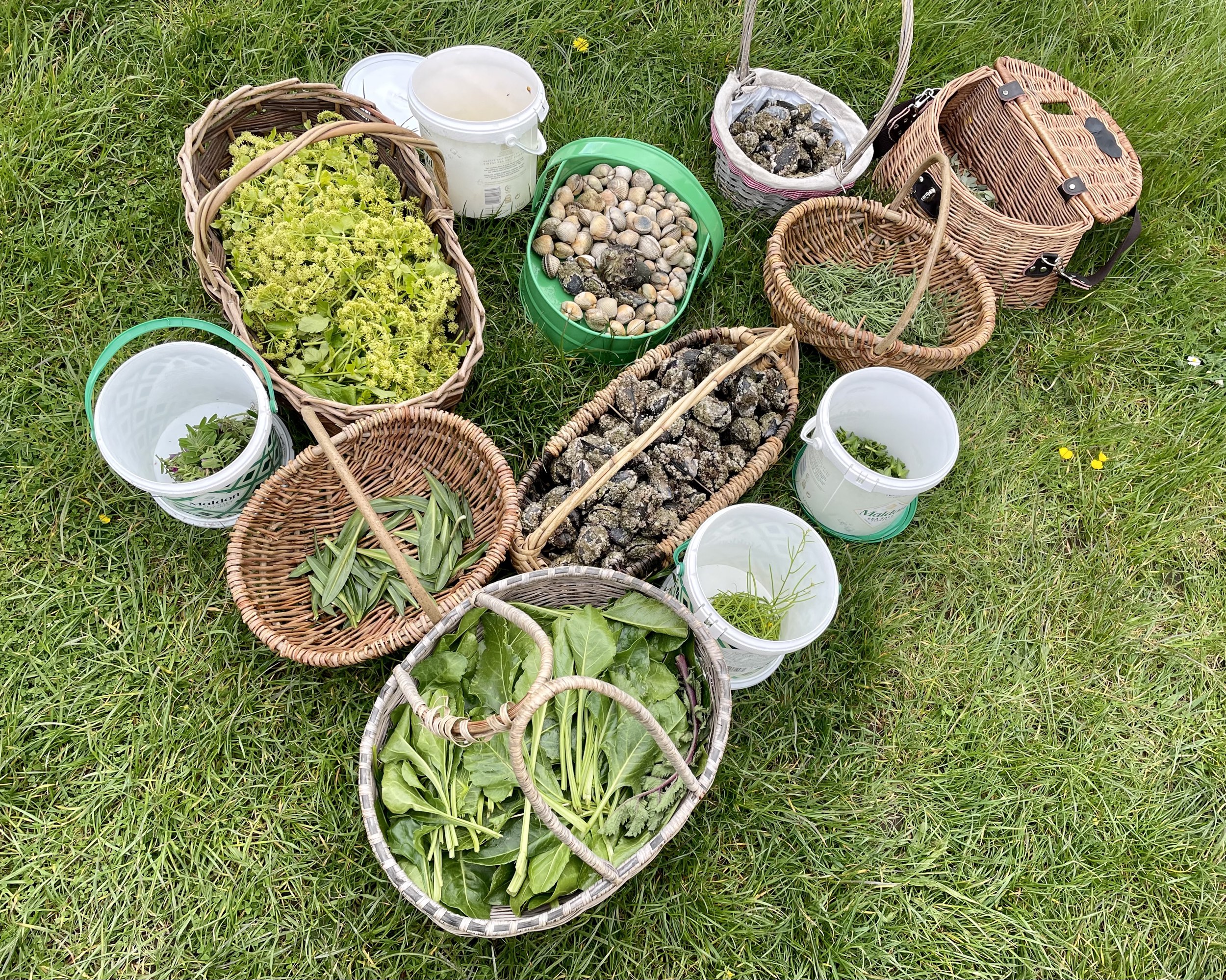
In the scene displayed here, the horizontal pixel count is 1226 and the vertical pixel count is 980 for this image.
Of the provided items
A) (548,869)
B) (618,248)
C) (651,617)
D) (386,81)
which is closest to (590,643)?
(651,617)

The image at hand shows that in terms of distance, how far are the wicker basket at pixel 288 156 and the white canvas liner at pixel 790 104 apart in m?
1.10

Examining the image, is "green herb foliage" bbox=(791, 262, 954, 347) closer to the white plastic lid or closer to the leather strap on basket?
the leather strap on basket

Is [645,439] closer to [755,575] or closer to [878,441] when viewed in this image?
[755,575]

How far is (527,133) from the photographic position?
108 inches

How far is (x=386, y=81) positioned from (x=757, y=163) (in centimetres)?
147

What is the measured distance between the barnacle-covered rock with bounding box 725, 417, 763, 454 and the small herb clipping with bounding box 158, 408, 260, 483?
57.0 inches

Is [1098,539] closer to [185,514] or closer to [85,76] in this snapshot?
[185,514]

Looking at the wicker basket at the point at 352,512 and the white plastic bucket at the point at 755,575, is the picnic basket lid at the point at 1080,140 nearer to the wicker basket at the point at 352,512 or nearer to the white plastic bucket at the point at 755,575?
the white plastic bucket at the point at 755,575

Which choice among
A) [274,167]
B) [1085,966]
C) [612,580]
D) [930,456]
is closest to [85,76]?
[274,167]

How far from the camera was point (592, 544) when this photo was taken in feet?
7.92

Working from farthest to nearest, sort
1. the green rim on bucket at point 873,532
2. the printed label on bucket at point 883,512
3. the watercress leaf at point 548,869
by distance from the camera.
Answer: the green rim on bucket at point 873,532 → the printed label on bucket at point 883,512 → the watercress leaf at point 548,869

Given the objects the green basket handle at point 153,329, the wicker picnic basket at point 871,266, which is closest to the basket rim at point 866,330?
the wicker picnic basket at point 871,266

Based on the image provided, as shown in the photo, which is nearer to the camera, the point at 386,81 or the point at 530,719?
the point at 530,719

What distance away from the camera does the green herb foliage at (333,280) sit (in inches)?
95.3
